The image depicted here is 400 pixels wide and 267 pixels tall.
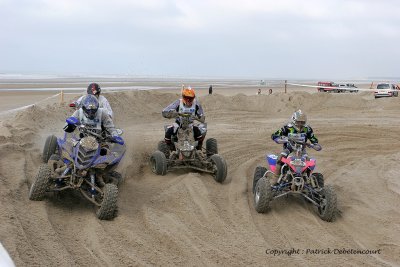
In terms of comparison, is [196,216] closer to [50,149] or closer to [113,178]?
[113,178]

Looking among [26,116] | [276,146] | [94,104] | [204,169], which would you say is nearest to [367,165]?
[276,146]

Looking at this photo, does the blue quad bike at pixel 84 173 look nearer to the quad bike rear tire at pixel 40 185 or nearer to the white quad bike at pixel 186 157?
the quad bike rear tire at pixel 40 185

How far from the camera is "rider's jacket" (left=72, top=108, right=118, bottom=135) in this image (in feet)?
24.8

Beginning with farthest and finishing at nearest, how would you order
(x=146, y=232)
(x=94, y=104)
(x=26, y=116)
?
1. (x=26, y=116)
2. (x=94, y=104)
3. (x=146, y=232)

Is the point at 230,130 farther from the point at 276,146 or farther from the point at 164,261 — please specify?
the point at 164,261

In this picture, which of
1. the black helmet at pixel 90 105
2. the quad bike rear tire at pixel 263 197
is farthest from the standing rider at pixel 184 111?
the quad bike rear tire at pixel 263 197

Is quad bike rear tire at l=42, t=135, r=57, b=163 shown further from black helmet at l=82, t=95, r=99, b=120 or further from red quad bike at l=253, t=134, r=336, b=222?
red quad bike at l=253, t=134, r=336, b=222

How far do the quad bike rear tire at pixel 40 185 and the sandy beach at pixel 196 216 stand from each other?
0.39 ft

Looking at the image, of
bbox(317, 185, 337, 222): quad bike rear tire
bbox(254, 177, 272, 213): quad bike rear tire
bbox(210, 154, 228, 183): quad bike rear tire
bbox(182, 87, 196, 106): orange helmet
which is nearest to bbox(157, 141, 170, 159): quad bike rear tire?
bbox(182, 87, 196, 106): orange helmet

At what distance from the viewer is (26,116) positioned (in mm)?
12359

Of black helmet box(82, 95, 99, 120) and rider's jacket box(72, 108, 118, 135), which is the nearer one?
black helmet box(82, 95, 99, 120)

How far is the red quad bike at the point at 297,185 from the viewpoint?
23.6 feet

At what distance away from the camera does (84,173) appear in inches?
261

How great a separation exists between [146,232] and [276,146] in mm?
7969
